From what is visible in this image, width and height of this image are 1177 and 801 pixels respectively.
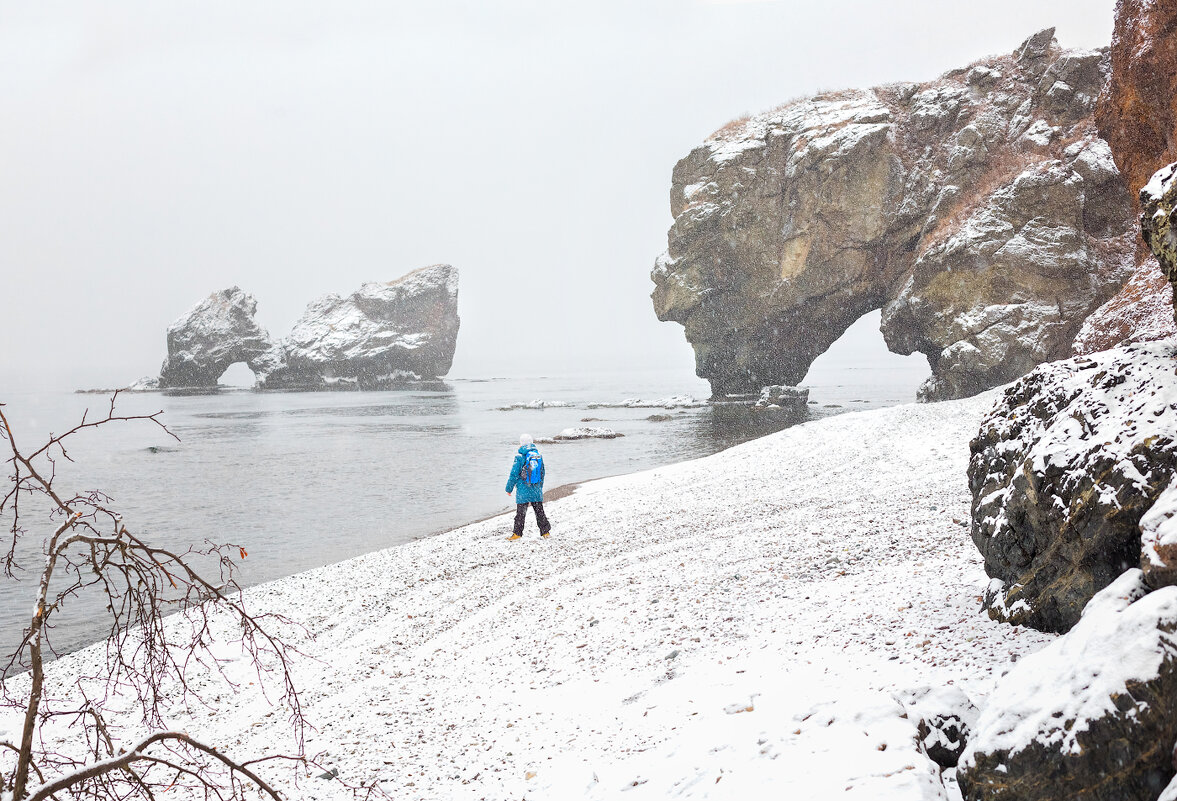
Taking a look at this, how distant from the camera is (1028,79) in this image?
41.8 meters

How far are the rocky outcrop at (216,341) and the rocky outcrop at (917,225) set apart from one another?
96851 mm

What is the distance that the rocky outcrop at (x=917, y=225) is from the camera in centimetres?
3666

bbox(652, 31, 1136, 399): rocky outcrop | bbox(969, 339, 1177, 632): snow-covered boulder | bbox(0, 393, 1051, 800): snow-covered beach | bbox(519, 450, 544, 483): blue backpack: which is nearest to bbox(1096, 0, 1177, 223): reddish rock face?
bbox(0, 393, 1051, 800): snow-covered beach

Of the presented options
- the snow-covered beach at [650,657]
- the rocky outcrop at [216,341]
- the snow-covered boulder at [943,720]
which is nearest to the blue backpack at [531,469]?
the snow-covered beach at [650,657]

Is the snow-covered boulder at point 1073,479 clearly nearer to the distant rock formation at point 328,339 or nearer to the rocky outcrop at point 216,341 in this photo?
the distant rock formation at point 328,339

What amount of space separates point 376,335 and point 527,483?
127 meters

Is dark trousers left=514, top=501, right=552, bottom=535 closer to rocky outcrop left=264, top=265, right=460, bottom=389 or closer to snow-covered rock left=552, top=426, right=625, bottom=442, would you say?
snow-covered rock left=552, top=426, right=625, bottom=442

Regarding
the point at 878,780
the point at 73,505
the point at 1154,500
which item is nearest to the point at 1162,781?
the point at 878,780

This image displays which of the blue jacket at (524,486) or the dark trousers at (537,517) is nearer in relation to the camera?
the blue jacket at (524,486)

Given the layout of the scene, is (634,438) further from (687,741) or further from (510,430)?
(687,741)

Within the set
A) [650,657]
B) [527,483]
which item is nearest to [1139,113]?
[527,483]

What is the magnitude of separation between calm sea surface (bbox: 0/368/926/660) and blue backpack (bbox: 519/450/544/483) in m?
1.78

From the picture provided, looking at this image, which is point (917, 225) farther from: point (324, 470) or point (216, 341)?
point (216, 341)

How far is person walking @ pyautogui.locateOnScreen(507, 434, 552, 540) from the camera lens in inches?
617
